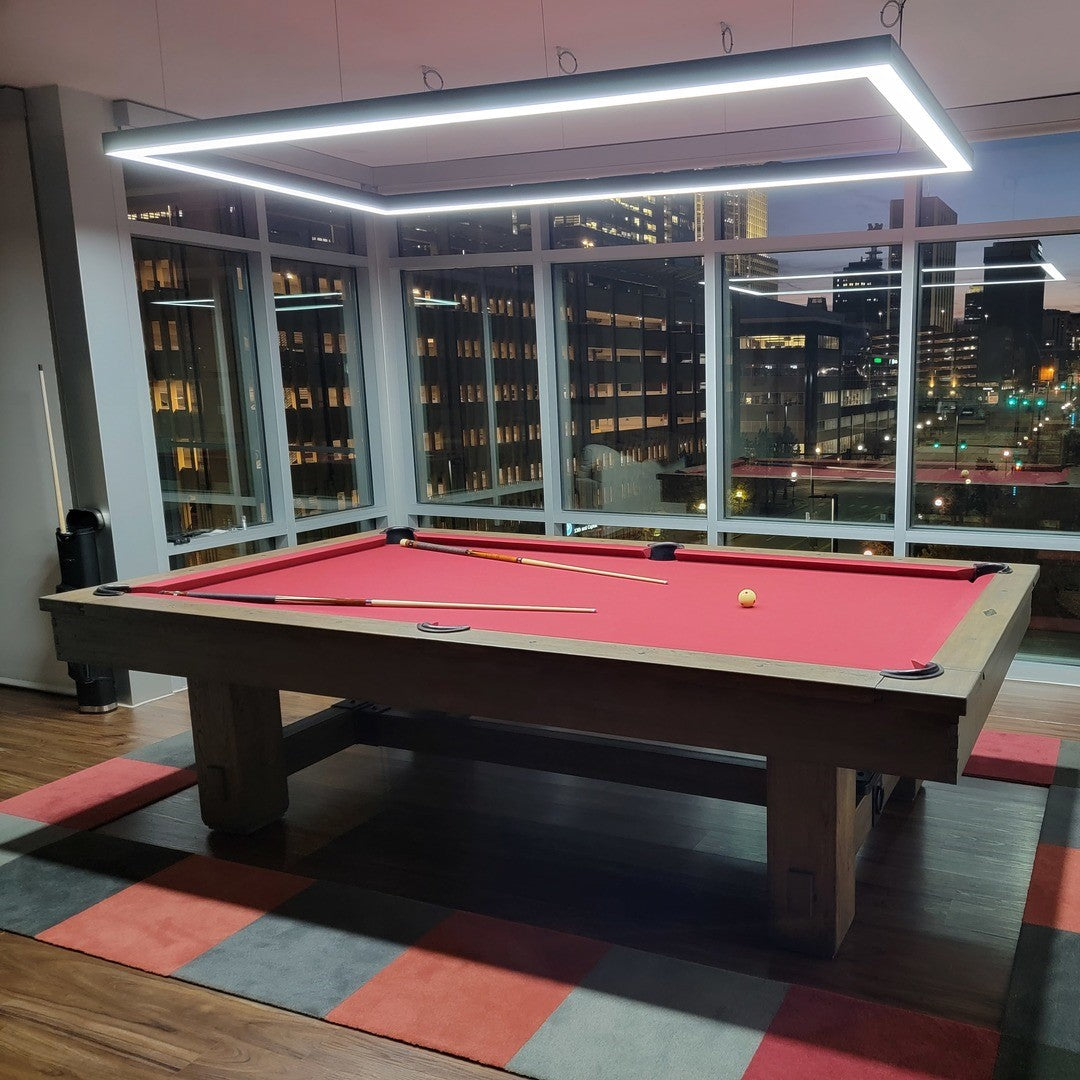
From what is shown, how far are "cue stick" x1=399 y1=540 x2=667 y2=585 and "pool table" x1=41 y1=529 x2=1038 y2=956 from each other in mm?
26

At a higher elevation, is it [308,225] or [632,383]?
[308,225]

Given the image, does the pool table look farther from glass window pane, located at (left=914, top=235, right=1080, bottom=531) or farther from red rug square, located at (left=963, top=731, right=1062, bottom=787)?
glass window pane, located at (left=914, top=235, right=1080, bottom=531)

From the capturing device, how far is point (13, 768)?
13.9 ft

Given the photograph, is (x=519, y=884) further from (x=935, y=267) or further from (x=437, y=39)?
(x=935, y=267)

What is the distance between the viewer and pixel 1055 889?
9.86 feet

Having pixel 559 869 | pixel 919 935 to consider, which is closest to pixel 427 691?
pixel 559 869

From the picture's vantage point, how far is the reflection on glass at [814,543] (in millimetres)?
5539

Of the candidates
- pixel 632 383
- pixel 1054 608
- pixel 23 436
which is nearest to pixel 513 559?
pixel 632 383

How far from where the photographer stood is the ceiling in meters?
3.53

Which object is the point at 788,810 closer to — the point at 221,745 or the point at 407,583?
the point at 407,583

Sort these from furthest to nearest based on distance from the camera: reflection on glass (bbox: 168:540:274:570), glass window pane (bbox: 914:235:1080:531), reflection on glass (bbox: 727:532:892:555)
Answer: reflection on glass (bbox: 727:532:892:555) < reflection on glass (bbox: 168:540:274:570) < glass window pane (bbox: 914:235:1080:531)

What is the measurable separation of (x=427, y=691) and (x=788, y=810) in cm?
101

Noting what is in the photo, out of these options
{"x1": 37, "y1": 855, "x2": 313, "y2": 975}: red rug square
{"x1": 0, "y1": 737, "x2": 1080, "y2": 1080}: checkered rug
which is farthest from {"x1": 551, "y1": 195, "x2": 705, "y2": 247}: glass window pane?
{"x1": 37, "y1": 855, "x2": 313, "y2": 975}: red rug square

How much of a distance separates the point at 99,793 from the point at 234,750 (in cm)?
83
